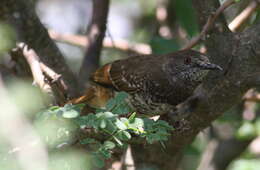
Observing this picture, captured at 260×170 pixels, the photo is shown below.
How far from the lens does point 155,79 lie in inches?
154

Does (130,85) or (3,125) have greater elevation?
(3,125)

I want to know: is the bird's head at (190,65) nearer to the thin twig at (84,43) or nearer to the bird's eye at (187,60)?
the bird's eye at (187,60)

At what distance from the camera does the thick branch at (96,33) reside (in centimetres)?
469

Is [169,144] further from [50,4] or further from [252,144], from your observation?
[50,4]

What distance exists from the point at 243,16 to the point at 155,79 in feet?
3.46

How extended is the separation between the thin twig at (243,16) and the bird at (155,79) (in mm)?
665

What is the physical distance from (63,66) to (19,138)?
9.78ft

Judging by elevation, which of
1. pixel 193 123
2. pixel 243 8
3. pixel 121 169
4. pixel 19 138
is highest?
pixel 19 138

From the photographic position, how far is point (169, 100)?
3.82 m

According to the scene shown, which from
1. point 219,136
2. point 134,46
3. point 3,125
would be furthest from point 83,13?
point 3,125

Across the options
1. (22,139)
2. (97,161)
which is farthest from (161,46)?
(22,139)

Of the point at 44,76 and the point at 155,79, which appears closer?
the point at 44,76

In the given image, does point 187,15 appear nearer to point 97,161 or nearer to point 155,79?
point 155,79

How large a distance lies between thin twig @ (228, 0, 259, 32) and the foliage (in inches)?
87.8
